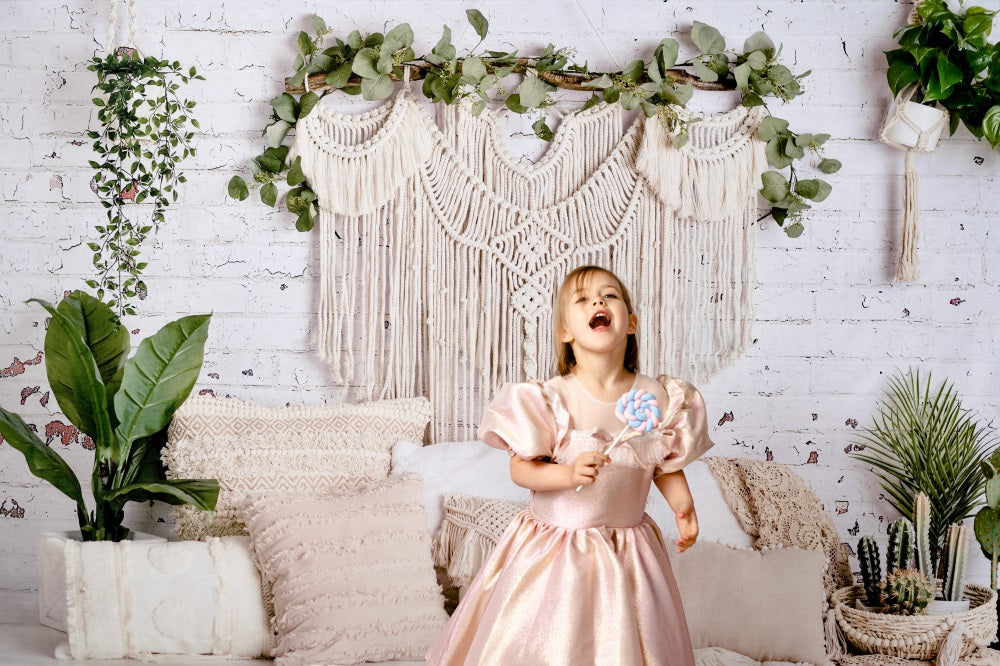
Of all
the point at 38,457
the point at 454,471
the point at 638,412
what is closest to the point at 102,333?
the point at 38,457

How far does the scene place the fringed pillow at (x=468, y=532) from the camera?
6.22ft

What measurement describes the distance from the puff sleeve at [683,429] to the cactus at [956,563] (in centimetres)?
85

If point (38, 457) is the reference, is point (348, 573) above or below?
below

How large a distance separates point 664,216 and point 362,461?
3.14 ft

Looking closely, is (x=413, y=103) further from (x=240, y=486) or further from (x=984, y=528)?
(x=984, y=528)

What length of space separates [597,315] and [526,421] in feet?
0.67

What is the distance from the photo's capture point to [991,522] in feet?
6.48

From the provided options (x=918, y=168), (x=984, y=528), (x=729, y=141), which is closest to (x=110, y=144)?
(x=729, y=141)

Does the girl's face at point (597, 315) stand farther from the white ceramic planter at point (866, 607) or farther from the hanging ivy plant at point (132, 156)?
the hanging ivy plant at point (132, 156)

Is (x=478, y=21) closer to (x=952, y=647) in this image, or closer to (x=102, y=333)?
(x=102, y=333)

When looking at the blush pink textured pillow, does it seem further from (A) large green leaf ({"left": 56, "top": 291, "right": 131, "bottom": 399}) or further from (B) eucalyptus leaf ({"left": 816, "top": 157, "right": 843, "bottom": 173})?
(B) eucalyptus leaf ({"left": 816, "top": 157, "right": 843, "bottom": 173})

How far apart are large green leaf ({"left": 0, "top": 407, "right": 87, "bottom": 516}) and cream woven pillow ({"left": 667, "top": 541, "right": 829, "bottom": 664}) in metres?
1.32

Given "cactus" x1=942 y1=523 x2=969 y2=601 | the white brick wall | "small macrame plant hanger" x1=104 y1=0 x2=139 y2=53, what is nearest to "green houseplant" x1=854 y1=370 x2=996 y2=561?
the white brick wall

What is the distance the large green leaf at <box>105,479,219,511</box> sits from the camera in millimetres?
1831
